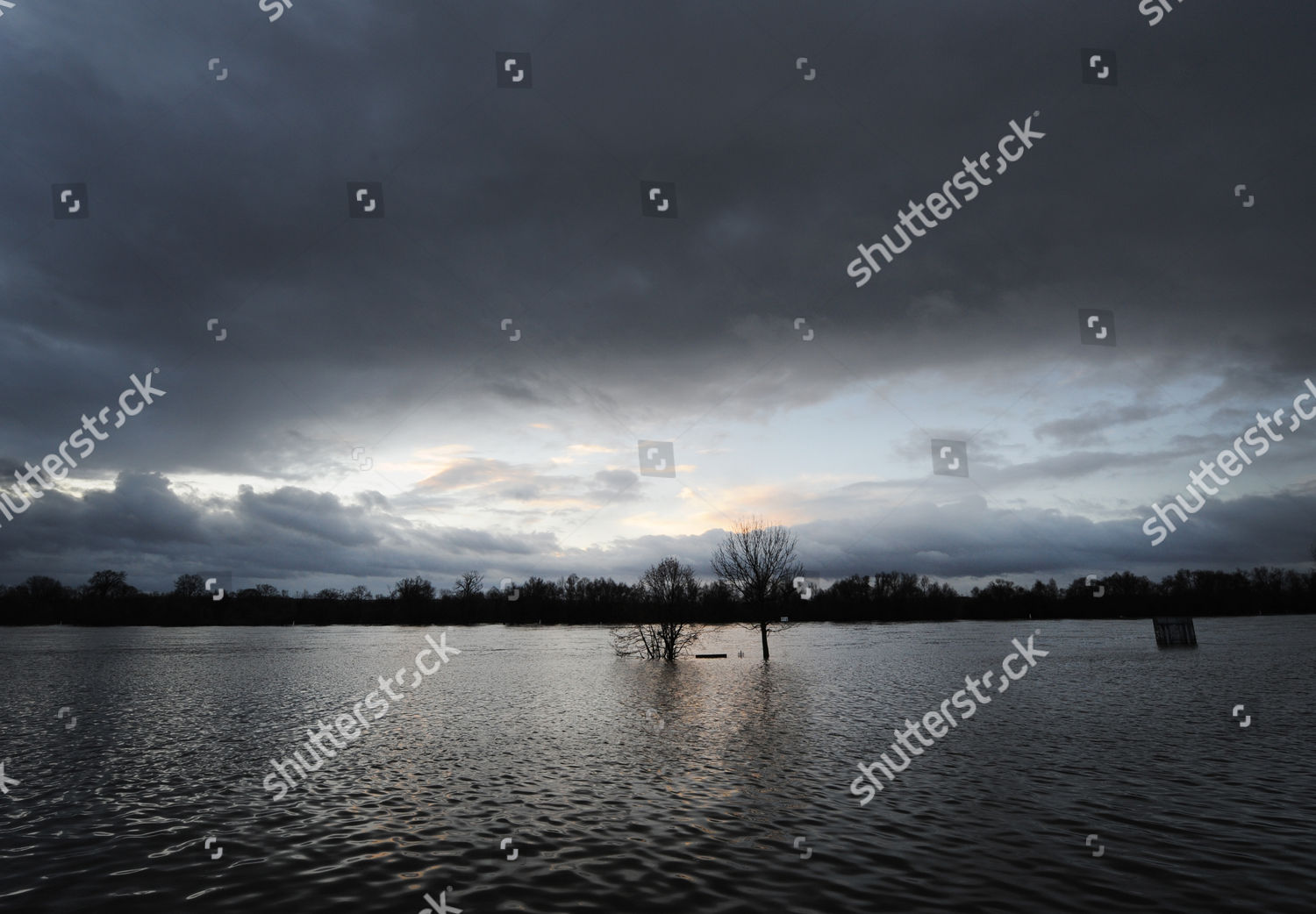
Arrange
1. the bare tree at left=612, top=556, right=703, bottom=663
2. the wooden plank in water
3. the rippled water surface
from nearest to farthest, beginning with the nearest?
1. the rippled water surface
2. the bare tree at left=612, top=556, right=703, bottom=663
3. the wooden plank in water

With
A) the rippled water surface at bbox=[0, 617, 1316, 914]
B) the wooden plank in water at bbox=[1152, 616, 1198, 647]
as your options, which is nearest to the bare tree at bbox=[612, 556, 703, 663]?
the rippled water surface at bbox=[0, 617, 1316, 914]

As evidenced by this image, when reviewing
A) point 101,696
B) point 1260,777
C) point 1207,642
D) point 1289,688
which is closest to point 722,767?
point 1260,777

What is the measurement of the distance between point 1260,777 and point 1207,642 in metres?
66.1

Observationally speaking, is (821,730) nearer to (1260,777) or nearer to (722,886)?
(1260,777)

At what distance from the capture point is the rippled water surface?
393 inches

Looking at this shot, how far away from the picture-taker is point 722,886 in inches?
395

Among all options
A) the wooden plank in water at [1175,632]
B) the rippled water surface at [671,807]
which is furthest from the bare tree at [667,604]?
the wooden plank in water at [1175,632]

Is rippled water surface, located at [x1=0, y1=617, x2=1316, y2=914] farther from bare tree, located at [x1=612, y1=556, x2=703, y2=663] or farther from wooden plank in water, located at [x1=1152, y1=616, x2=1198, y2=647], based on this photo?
wooden plank in water, located at [x1=1152, y1=616, x2=1198, y2=647]

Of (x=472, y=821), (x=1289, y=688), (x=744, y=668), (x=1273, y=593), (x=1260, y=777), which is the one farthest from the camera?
(x=1273, y=593)

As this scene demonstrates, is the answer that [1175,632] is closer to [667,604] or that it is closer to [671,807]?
[667,604]

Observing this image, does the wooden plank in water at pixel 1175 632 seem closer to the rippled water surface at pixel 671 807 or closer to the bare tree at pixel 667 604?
the rippled water surface at pixel 671 807

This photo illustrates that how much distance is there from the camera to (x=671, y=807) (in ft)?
46.4

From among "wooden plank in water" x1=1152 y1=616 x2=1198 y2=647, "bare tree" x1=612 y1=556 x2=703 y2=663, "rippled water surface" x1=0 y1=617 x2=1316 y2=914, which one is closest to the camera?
"rippled water surface" x1=0 y1=617 x2=1316 y2=914

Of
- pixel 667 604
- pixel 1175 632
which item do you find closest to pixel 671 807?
pixel 667 604
